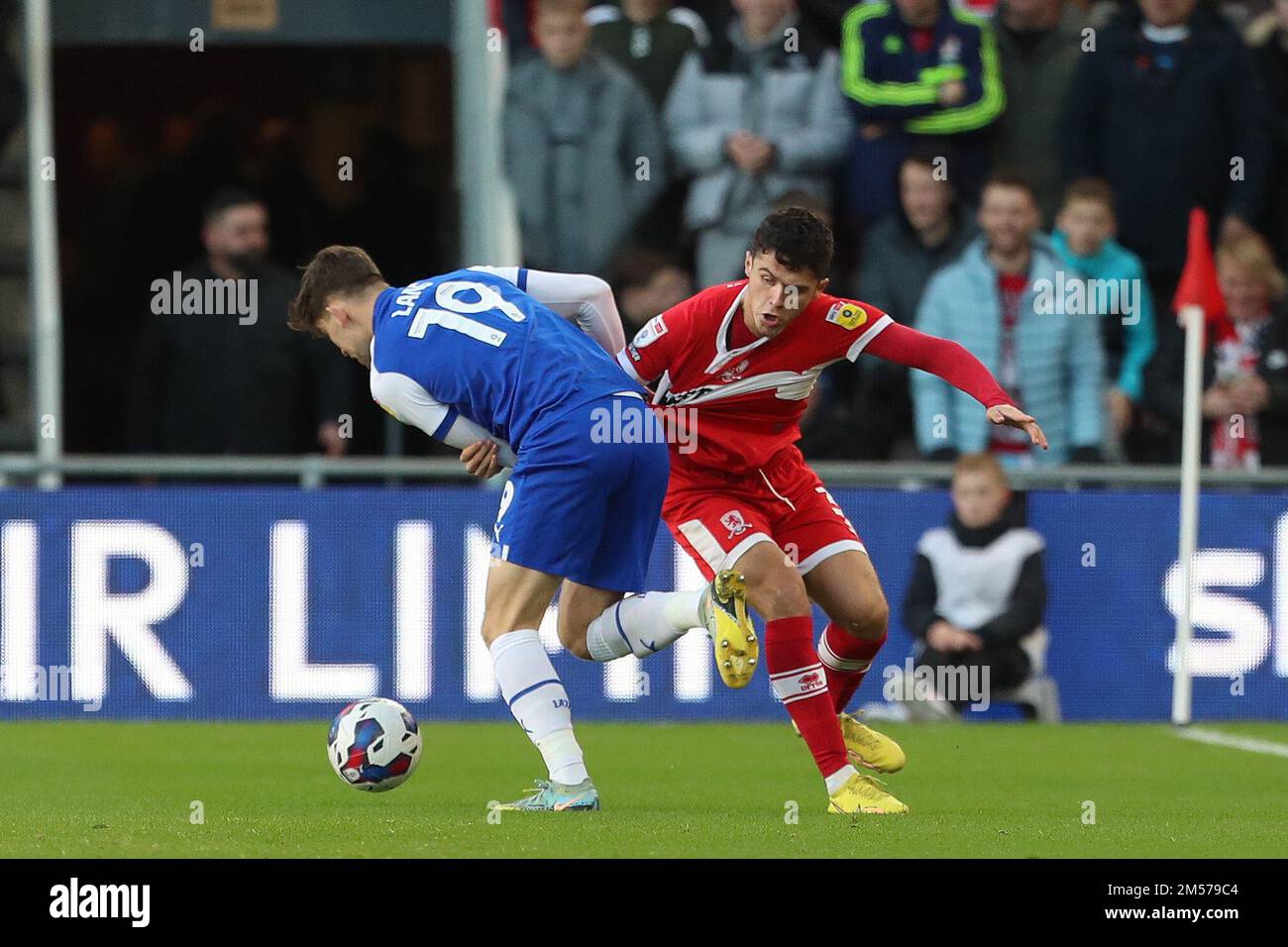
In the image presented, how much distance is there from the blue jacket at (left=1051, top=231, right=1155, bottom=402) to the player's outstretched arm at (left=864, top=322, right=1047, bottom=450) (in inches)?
181

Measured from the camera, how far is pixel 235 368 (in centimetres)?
1254

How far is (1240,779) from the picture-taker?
9.21 m

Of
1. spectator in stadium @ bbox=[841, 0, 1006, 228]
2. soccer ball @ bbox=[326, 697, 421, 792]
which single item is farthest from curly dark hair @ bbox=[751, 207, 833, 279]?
spectator in stadium @ bbox=[841, 0, 1006, 228]

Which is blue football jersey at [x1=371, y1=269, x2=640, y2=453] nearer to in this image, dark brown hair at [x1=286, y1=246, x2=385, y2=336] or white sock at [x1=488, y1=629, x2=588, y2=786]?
dark brown hair at [x1=286, y1=246, x2=385, y2=336]

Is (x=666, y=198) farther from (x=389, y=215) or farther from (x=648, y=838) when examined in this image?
(x=648, y=838)

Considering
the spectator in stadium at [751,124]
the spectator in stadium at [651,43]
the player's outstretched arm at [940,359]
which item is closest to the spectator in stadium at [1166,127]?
the spectator in stadium at [751,124]

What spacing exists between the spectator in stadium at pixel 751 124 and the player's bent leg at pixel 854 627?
4.45 meters

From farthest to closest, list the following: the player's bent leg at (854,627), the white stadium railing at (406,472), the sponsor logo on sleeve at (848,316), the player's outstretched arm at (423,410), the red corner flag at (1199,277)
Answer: the white stadium railing at (406,472) → the red corner flag at (1199,277) → the player's bent leg at (854,627) → the sponsor logo on sleeve at (848,316) → the player's outstretched arm at (423,410)

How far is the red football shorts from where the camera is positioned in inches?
319

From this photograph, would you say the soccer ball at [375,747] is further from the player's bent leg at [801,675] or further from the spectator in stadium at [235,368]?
the spectator in stadium at [235,368]

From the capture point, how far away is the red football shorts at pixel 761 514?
811 centimetres

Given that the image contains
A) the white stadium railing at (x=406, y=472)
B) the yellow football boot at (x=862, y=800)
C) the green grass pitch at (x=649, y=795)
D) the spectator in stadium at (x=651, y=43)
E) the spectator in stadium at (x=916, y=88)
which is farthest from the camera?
the spectator in stadium at (x=651, y=43)

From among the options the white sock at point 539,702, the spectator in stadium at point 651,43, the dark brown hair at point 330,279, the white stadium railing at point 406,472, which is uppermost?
the spectator in stadium at point 651,43

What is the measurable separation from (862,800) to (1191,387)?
4856mm
